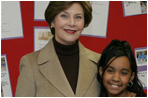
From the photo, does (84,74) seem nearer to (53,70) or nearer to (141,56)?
(53,70)

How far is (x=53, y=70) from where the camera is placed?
1558 millimetres

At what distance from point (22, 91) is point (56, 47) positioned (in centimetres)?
38

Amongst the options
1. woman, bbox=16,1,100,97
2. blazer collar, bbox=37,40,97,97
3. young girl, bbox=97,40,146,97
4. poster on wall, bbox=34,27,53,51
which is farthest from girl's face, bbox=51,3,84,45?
poster on wall, bbox=34,27,53,51

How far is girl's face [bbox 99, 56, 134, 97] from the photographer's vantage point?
4.88ft

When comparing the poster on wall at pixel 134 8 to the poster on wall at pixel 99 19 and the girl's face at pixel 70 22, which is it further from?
the girl's face at pixel 70 22

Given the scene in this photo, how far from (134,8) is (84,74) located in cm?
104

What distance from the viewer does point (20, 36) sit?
7.15ft

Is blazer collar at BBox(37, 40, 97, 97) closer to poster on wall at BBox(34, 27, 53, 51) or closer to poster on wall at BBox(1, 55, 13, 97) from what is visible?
poster on wall at BBox(34, 27, 53, 51)

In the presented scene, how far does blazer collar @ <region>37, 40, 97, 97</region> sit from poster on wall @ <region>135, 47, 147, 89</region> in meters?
0.81

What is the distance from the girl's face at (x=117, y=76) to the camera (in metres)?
1.49

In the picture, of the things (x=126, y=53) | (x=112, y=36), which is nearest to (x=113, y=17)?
(x=112, y=36)

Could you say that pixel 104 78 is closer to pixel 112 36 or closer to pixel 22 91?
pixel 22 91

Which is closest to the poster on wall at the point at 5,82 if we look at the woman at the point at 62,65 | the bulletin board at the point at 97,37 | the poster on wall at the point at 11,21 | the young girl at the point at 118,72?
the bulletin board at the point at 97,37

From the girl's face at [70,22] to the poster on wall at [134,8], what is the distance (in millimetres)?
834
